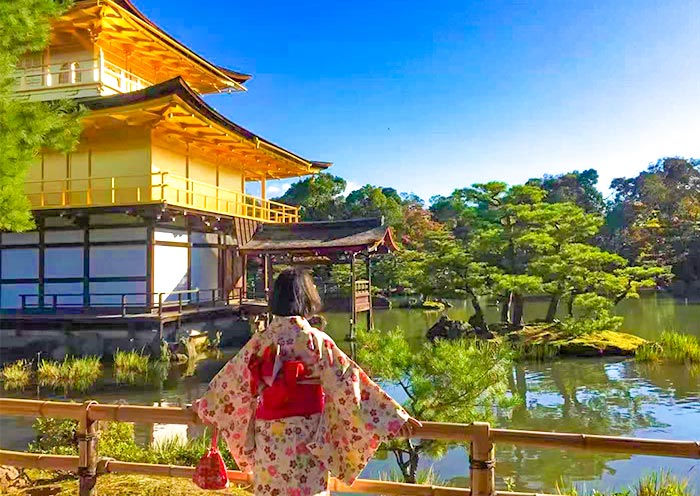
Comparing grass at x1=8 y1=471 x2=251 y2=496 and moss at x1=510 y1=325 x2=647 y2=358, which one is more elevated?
grass at x1=8 y1=471 x2=251 y2=496

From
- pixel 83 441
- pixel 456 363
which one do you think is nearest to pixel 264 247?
pixel 456 363

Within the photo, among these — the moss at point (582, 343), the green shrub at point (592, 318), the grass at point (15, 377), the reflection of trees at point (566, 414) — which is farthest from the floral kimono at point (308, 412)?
the green shrub at point (592, 318)

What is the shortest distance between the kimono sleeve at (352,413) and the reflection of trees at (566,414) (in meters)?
3.53

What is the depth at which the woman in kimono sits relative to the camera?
7.38ft

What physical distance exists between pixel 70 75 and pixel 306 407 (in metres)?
15.1

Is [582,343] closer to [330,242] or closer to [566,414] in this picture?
[566,414]

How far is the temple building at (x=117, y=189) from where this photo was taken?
1268 centimetres

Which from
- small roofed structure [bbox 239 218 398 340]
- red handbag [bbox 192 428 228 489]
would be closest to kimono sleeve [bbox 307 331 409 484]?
red handbag [bbox 192 428 228 489]

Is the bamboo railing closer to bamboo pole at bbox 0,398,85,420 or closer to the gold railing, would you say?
bamboo pole at bbox 0,398,85,420

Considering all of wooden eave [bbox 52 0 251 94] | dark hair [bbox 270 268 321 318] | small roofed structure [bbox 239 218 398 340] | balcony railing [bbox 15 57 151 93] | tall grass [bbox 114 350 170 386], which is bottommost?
tall grass [bbox 114 350 170 386]

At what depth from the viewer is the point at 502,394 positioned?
5.24m

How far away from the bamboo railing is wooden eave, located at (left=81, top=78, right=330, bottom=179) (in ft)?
31.9

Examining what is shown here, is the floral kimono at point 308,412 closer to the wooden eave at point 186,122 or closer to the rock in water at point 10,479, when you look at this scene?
the rock in water at point 10,479

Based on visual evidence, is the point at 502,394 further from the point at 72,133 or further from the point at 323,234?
the point at 323,234
